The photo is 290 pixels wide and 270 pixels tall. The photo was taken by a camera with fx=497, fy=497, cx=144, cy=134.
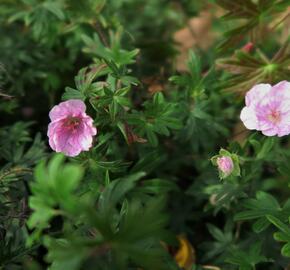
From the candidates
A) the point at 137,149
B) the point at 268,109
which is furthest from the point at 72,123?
the point at 268,109

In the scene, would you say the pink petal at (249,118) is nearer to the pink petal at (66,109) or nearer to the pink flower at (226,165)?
the pink flower at (226,165)

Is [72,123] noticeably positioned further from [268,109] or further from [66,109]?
[268,109]

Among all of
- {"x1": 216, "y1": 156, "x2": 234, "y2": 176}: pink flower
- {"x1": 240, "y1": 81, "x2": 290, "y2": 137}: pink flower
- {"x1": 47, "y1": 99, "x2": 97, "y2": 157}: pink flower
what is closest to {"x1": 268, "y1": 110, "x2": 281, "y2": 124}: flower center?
{"x1": 240, "y1": 81, "x2": 290, "y2": 137}: pink flower

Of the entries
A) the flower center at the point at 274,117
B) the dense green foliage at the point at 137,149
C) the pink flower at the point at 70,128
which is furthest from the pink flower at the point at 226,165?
the pink flower at the point at 70,128

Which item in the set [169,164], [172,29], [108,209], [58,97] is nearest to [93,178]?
[108,209]

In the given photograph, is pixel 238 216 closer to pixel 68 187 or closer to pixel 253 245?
pixel 253 245

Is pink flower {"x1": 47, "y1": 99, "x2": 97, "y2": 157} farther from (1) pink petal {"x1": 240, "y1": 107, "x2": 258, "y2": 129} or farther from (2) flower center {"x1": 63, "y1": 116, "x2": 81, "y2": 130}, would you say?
(1) pink petal {"x1": 240, "y1": 107, "x2": 258, "y2": 129}
